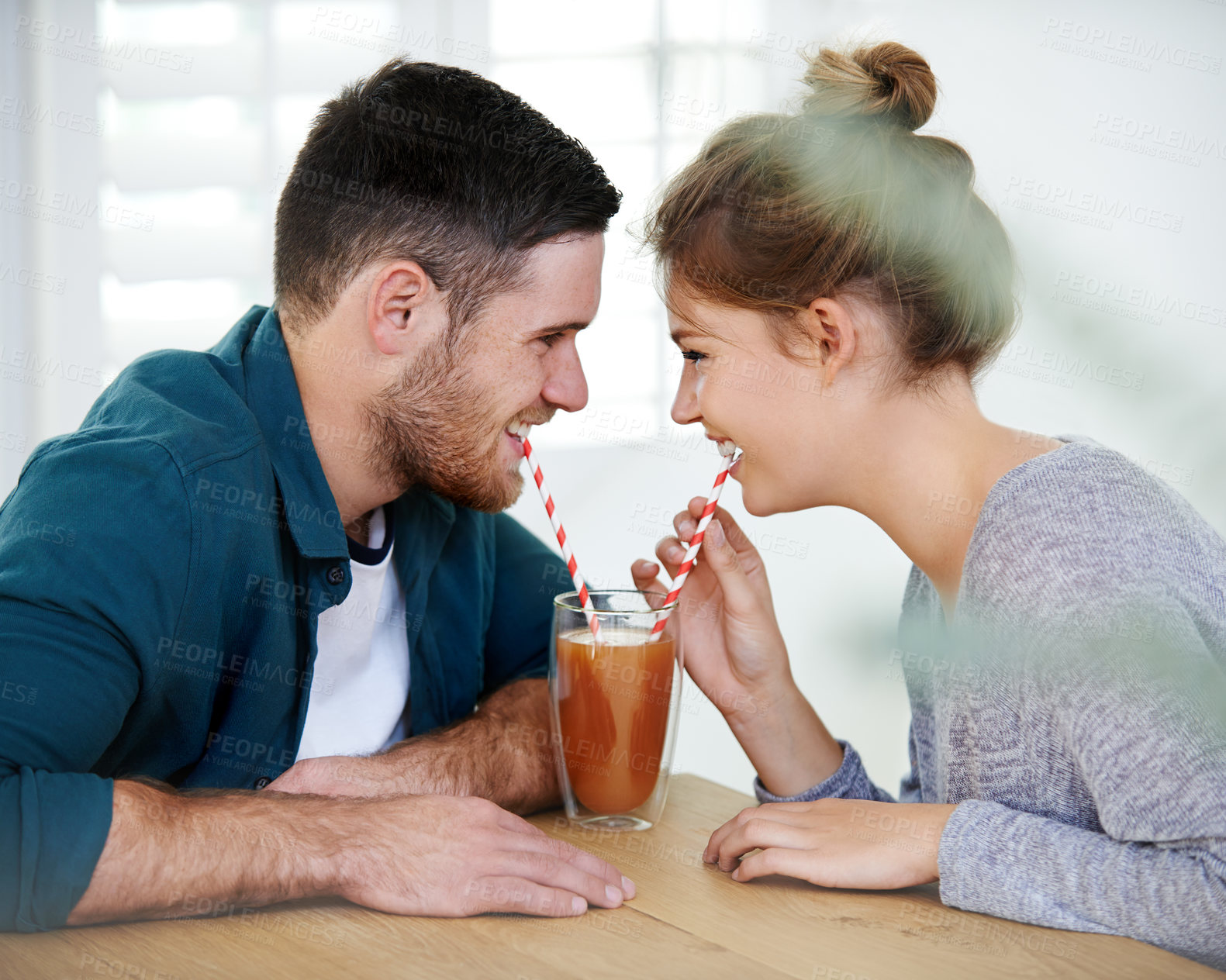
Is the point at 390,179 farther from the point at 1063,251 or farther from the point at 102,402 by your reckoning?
the point at 1063,251

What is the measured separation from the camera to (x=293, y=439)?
53.1 inches

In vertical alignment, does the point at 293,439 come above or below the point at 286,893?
above

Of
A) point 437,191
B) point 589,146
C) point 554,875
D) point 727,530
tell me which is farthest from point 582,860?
point 589,146

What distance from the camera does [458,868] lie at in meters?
0.95

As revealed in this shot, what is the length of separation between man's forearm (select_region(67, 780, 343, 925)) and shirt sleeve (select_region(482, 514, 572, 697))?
0.64m

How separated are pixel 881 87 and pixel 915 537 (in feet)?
1.77

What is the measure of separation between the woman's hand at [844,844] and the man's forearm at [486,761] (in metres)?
0.30

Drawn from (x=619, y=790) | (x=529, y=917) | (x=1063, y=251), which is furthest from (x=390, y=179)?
(x=1063, y=251)

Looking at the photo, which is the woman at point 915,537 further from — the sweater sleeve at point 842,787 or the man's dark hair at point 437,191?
the man's dark hair at point 437,191

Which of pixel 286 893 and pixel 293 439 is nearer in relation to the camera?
pixel 286 893

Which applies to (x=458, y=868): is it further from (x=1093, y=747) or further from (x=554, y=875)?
(x=1093, y=747)

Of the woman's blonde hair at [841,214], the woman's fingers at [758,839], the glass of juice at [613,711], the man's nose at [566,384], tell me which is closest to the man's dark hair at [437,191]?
the man's nose at [566,384]

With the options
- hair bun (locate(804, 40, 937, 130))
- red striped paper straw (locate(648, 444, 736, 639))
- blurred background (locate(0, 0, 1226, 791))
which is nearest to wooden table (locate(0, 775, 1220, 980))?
red striped paper straw (locate(648, 444, 736, 639))

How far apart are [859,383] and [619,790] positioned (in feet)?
1.82
